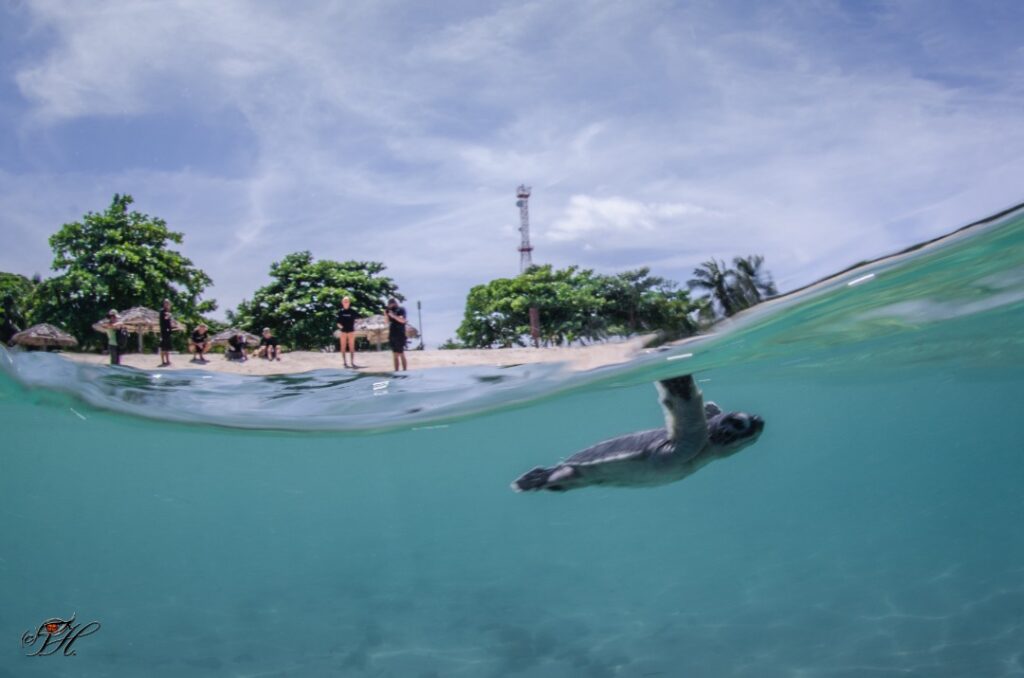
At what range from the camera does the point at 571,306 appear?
6879 mm

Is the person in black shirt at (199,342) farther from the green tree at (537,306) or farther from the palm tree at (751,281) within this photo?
the palm tree at (751,281)

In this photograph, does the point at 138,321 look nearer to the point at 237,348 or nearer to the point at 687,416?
the point at 237,348

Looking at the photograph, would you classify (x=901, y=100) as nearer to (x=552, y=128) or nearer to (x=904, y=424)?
(x=552, y=128)

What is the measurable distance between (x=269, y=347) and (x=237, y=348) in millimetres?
376

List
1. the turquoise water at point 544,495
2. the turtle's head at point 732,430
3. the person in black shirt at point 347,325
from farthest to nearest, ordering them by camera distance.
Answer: the turquoise water at point 544,495 < the person in black shirt at point 347,325 < the turtle's head at point 732,430

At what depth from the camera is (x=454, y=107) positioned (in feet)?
21.8

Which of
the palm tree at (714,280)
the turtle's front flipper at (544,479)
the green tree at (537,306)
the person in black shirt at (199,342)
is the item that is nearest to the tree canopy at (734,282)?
the palm tree at (714,280)

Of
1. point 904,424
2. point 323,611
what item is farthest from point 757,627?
point 904,424

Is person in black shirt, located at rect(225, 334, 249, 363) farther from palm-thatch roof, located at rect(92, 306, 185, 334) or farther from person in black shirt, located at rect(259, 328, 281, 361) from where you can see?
palm-thatch roof, located at rect(92, 306, 185, 334)

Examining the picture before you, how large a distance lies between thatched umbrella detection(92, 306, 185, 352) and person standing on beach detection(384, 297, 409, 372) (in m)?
2.37

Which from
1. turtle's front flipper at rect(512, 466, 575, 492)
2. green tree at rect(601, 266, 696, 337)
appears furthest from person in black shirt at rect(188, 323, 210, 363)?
green tree at rect(601, 266, 696, 337)

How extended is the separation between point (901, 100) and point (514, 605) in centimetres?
1443

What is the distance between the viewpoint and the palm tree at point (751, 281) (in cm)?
668

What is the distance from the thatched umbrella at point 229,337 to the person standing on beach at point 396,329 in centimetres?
160
